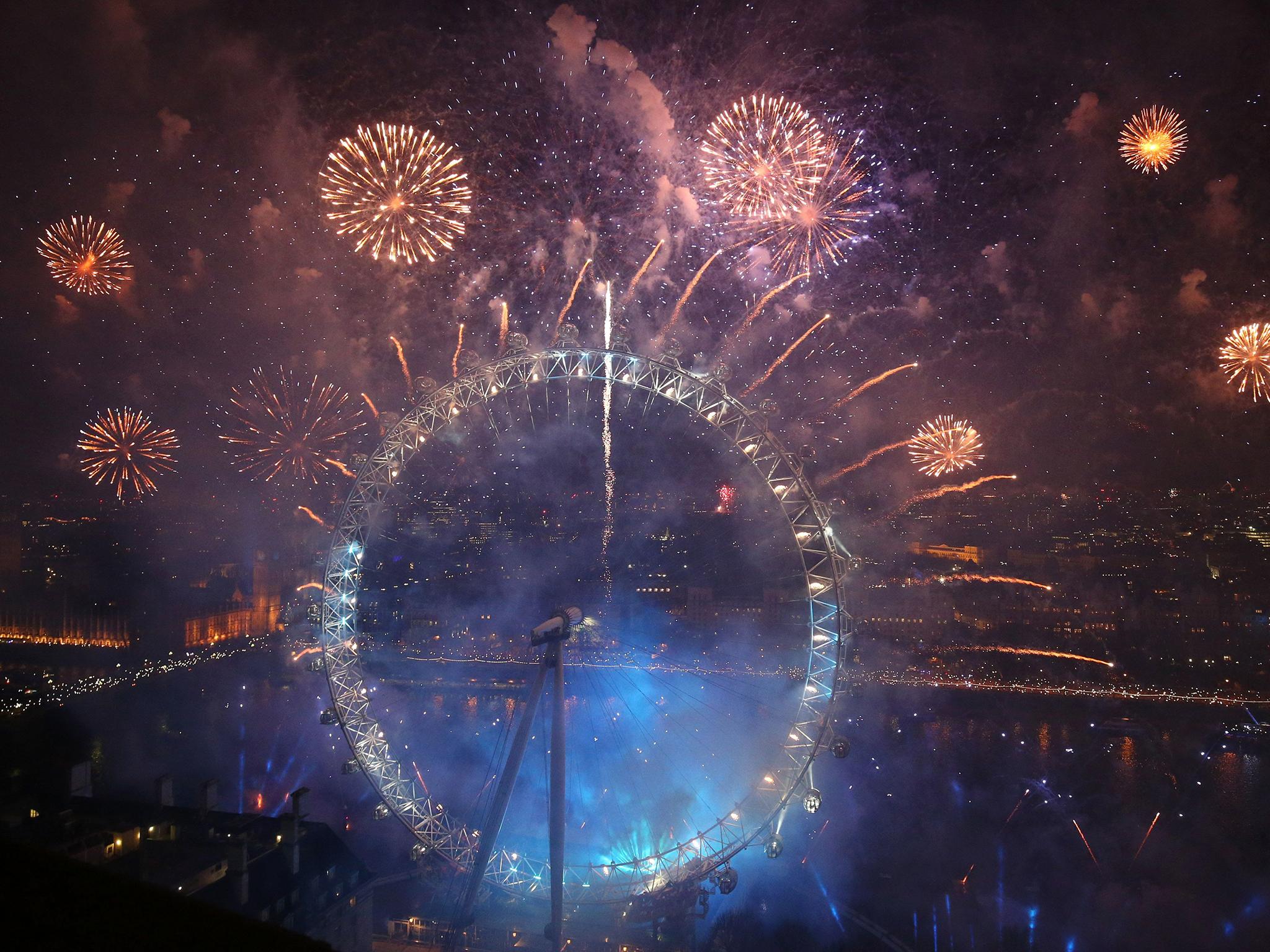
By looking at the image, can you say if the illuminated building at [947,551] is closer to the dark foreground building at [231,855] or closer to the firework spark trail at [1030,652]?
→ the firework spark trail at [1030,652]

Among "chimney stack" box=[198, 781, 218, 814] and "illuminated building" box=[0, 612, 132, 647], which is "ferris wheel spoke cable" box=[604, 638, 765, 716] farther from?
"illuminated building" box=[0, 612, 132, 647]

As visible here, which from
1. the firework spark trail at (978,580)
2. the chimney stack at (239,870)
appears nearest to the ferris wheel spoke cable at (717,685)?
the chimney stack at (239,870)

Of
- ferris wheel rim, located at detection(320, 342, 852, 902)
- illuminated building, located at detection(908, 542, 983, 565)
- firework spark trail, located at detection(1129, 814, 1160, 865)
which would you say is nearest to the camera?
ferris wheel rim, located at detection(320, 342, 852, 902)

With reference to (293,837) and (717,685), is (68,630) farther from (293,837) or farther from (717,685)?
(717,685)

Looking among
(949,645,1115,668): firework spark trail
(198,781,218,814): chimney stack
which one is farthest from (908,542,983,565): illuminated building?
(198,781,218,814): chimney stack

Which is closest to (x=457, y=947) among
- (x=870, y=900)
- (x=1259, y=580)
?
(x=870, y=900)

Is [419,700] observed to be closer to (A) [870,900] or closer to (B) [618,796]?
(B) [618,796]
